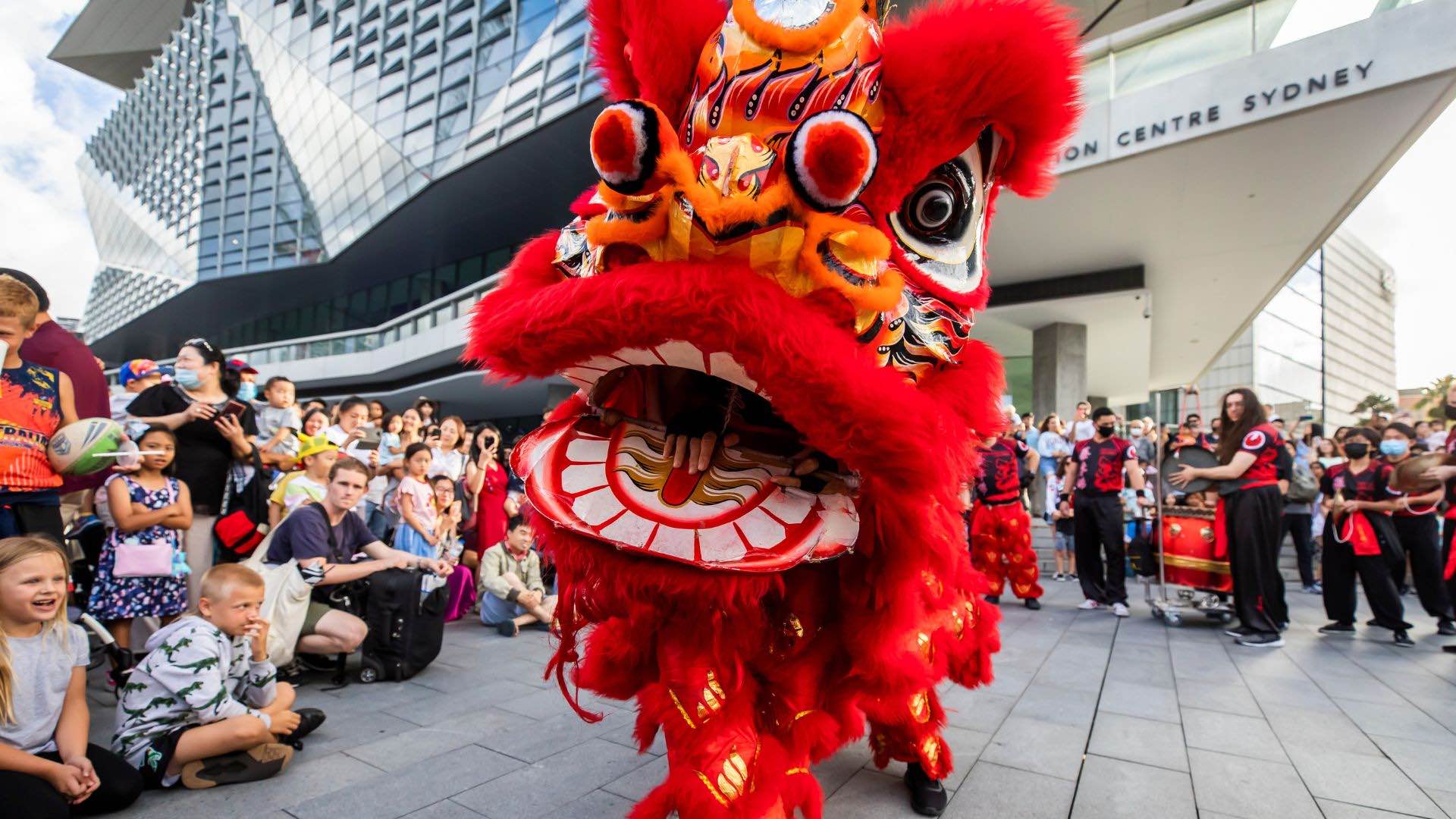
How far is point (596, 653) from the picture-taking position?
1.82 metres

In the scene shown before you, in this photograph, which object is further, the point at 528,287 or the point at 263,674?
the point at 263,674

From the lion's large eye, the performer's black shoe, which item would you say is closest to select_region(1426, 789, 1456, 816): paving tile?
the performer's black shoe

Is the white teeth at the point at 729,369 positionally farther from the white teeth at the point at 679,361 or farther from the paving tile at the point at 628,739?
the paving tile at the point at 628,739

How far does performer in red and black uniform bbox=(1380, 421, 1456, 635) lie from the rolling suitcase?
281 inches

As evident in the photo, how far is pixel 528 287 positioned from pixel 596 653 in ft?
3.10

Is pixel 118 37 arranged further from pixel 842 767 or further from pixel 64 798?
pixel 842 767

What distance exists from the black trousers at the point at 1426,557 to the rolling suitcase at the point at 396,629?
23.8 feet

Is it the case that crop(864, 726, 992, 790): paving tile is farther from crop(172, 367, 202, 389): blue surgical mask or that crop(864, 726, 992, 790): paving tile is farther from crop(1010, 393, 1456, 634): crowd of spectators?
crop(172, 367, 202, 389): blue surgical mask

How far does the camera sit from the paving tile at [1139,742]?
2.81 meters

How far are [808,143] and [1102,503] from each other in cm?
602

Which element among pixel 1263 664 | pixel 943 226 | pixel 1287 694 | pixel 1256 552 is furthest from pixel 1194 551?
pixel 943 226

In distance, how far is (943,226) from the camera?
1.79 meters

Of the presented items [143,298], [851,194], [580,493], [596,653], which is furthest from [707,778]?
[143,298]

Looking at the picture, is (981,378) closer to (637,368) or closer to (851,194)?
(851,194)
